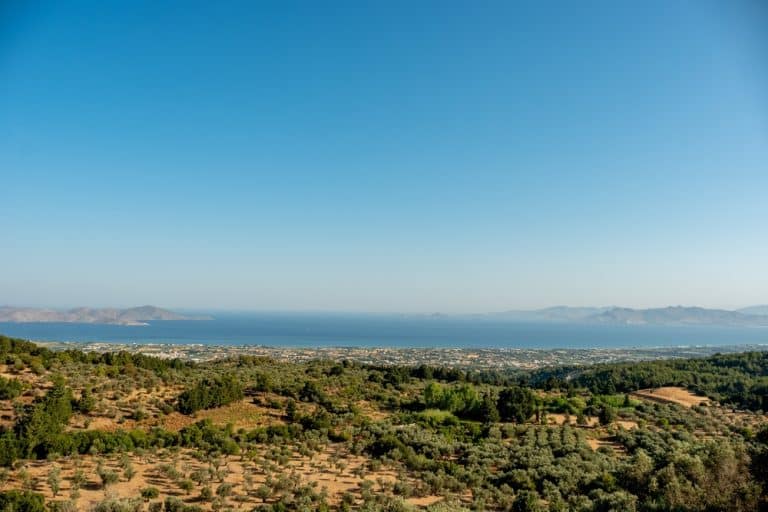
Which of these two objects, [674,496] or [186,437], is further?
[186,437]

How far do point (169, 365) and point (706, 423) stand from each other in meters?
48.3

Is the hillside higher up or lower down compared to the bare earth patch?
higher up

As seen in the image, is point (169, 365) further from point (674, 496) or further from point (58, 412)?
point (674, 496)

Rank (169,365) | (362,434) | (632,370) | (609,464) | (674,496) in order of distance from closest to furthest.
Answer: (674,496) < (609,464) < (362,434) < (169,365) < (632,370)

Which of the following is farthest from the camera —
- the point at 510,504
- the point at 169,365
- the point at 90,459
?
the point at 169,365

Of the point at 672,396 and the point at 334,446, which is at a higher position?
the point at 334,446

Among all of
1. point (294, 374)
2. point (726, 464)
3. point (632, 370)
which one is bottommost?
point (632, 370)

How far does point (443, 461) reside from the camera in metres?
21.7

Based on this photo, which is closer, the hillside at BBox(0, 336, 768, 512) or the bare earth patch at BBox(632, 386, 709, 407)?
the hillside at BBox(0, 336, 768, 512)

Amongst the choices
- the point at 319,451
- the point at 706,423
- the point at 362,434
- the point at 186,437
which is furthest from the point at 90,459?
the point at 706,423

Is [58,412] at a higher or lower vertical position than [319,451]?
→ higher

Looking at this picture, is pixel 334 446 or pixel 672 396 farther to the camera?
pixel 672 396

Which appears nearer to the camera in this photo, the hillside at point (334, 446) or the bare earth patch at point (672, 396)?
the hillside at point (334, 446)

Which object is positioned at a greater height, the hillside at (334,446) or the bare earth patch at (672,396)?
the hillside at (334,446)
